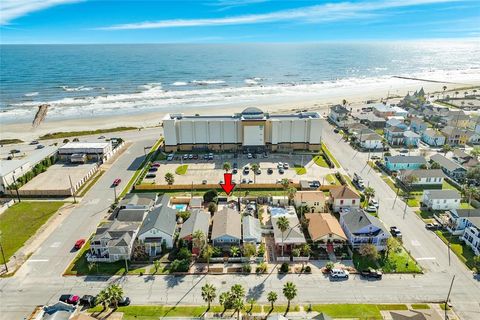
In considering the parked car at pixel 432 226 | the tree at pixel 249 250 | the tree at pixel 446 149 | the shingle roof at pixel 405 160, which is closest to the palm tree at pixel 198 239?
the tree at pixel 249 250

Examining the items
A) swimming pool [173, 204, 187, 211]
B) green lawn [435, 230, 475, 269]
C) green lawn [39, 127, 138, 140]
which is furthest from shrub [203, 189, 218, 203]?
green lawn [39, 127, 138, 140]

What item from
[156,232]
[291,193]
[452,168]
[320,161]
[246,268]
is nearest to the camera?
[246,268]

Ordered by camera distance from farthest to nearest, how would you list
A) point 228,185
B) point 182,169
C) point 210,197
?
point 182,169 < point 228,185 < point 210,197

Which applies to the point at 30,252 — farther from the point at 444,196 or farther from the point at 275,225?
the point at 444,196

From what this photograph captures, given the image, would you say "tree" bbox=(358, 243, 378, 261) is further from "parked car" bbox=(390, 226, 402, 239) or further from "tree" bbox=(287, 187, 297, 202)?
"tree" bbox=(287, 187, 297, 202)

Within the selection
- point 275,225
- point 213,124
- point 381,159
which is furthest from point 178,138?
point 381,159

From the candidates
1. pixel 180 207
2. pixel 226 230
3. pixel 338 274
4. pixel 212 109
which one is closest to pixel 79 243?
pixel 180 207

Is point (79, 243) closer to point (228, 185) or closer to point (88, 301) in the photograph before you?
point (88, 301)

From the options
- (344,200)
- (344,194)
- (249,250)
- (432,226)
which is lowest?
(432,226)
